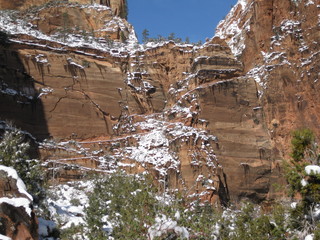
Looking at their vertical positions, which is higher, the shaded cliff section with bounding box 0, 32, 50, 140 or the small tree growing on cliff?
the shaded cliff section with bounding box 0, 32, 50, 140

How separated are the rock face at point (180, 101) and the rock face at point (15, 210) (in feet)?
84.9

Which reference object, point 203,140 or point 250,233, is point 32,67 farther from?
point 250,233

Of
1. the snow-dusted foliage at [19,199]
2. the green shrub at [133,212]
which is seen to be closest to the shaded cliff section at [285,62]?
the green shrub at [133,212]

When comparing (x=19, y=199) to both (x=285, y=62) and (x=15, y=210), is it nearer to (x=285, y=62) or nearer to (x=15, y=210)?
(x=15, y=210)

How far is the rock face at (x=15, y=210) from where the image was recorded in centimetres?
2058

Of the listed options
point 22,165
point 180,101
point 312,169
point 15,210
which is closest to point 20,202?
point 15,210

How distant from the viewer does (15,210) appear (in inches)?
828

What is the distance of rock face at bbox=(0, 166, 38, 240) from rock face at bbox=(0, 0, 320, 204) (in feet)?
84.9

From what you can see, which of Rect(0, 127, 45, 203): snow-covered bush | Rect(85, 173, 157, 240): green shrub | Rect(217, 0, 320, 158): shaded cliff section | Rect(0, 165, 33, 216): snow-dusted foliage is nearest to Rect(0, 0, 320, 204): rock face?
Rect(217, 0, 320, 158): shaded cliff section

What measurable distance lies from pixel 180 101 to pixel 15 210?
37.1 metres

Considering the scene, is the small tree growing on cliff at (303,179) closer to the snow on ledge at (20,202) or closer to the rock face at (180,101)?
the snow on ledge at (20,202)

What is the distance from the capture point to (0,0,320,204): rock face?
5109 centimetres

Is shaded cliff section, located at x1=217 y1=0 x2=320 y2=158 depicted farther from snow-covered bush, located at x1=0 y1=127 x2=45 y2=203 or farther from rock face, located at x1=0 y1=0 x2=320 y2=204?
snow-covered bush, located at x1=0 y1=127 x2=45 y2=203

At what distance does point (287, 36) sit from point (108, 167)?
87.8 feet
